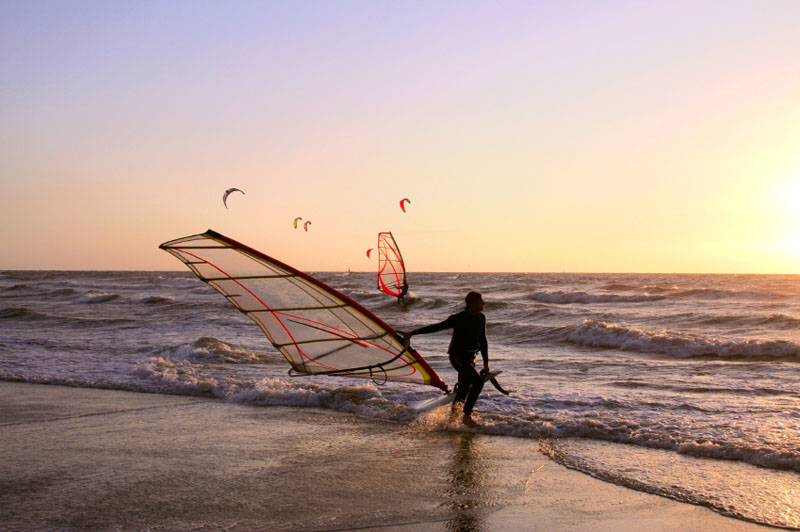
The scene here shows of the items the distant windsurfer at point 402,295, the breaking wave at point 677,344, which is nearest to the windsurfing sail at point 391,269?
the distant windsurfer at point 402,295

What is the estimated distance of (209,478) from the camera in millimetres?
4312

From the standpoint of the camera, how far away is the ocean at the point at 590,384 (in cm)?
468

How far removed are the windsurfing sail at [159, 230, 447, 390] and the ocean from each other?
739mm

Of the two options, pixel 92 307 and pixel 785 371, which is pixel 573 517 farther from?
pixel 92 307

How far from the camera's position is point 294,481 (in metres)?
4.27

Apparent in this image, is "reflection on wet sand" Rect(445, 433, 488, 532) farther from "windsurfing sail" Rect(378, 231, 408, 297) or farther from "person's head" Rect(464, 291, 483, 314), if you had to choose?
"windsurfing sail" Rect(378, 231, 408, 297)

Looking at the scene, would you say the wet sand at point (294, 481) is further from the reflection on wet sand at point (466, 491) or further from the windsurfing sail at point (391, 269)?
the windsurfing sail at point (391, 269)

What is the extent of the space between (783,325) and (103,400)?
14956mm

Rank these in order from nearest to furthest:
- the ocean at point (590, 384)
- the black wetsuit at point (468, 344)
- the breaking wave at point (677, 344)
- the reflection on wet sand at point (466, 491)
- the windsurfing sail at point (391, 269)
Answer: the reflection on wet sand at point (466, 491)
the ocean at point (590, 384)
the black wetsuit at point (468, 344)
the breaking wave at point (677, 344)
the windsurfing sail at point (391, 269)

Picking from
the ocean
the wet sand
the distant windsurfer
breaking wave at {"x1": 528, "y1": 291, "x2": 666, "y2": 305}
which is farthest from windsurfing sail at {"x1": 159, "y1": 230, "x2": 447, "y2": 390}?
breaking wave at {"x1": 528, "y1": 291, "x2": 666, "y2": 305}

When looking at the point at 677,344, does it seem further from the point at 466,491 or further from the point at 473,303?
the point at 466,491

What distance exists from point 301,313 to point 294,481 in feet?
4.90

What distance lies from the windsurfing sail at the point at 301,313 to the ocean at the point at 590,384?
29.1 inches

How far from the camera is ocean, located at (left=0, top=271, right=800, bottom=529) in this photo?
468cm
